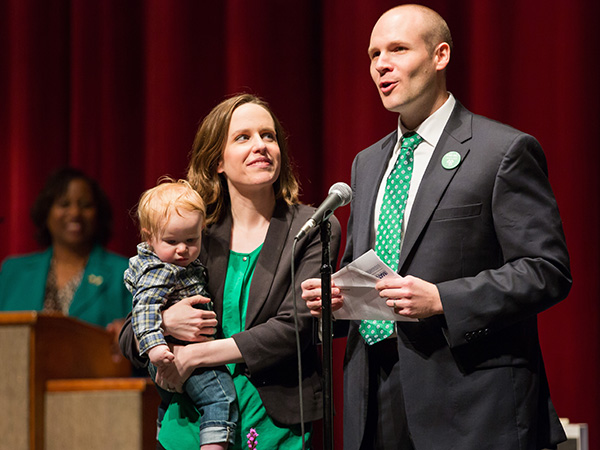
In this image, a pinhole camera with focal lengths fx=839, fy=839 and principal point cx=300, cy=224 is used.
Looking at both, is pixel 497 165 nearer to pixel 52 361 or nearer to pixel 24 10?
pixel 52 361

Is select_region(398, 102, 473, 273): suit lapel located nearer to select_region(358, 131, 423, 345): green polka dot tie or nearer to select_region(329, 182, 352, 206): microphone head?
select_region(358, 131, 423, 345): green polka dot tie

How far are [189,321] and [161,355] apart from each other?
11cm

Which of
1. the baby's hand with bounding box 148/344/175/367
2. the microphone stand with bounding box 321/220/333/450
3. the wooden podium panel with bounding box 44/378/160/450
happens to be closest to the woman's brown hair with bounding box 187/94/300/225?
the baby's hand with bounding box 148/344/175/367

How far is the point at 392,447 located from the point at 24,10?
360 centimetres

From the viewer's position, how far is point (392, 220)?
85.0 inches

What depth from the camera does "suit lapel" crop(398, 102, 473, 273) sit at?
6.73 feet

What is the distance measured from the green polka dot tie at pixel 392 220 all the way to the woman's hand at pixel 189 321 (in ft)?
1.31

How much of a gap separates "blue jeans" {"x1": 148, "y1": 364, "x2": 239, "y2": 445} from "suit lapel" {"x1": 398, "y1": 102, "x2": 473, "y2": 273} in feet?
1.84

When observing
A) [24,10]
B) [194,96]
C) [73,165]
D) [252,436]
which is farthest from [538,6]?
[24,10]

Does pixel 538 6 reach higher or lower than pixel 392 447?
higher

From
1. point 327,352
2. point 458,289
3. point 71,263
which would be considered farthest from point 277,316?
point 71,263

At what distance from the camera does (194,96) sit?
425 centimetres

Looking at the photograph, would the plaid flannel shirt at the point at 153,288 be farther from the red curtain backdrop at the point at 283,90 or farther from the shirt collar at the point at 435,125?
the red curtain backdrop at the point at 283,90

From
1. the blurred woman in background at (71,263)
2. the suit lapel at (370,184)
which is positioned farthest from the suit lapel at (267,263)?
the blurred woman in background at (71,263)
